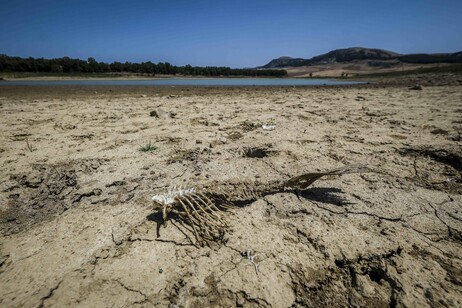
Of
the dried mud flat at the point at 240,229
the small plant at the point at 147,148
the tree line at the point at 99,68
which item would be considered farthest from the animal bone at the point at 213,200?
the tree line at the point at 99,68

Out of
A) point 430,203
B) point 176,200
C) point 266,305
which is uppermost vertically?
point 176,200

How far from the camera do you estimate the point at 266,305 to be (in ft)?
3.57

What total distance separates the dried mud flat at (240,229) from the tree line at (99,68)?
36924mm

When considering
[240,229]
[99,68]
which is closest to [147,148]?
[240,229]

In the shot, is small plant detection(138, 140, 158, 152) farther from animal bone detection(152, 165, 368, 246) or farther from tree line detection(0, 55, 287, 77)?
tree line detection(0, 55, 287, 77)

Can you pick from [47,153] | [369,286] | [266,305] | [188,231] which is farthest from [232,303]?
[47,153]

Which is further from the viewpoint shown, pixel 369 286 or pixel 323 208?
pixel 323 208

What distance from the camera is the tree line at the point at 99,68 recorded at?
3031 cm

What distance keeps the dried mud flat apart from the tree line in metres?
36.9

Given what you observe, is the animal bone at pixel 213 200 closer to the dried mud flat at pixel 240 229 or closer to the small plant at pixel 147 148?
the dried mud flat at pixel 240 229

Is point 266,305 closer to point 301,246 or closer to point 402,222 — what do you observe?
point 301,246

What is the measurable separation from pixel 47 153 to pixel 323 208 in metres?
3.28

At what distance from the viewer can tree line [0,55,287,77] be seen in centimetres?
3031

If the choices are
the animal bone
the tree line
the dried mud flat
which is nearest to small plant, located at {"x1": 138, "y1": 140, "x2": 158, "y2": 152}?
the dried mud flat
